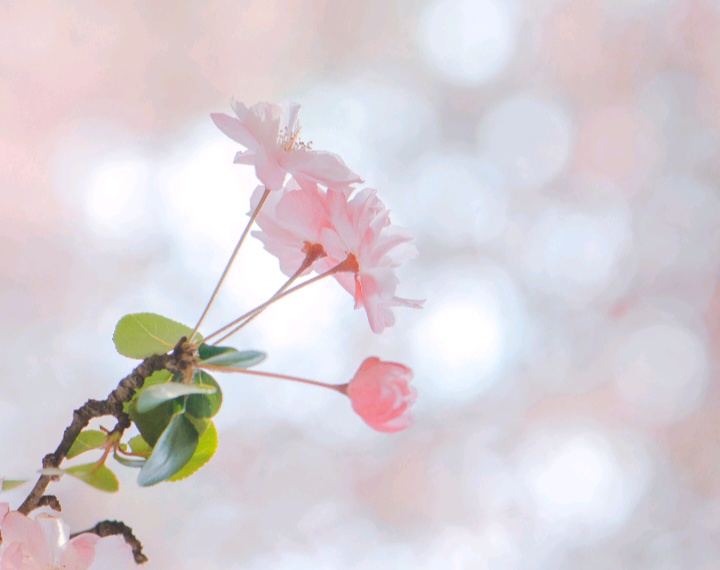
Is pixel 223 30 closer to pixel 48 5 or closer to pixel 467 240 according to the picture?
pixel 48 5

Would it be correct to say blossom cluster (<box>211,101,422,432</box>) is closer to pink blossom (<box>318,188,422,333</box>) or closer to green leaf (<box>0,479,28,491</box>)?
pink blossom (<box>318,188,422,333</box>)

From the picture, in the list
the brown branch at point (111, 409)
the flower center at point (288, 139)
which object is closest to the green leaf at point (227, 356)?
the brown branch at point (111, 409)

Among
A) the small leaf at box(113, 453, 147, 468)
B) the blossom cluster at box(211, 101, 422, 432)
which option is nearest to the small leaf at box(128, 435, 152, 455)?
the small leaf at box(113, 453, 147, 468)

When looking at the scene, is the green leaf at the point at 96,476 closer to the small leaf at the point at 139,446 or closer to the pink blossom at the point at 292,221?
the small leaf at the point at 139,446

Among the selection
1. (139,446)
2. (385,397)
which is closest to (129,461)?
(139,446)

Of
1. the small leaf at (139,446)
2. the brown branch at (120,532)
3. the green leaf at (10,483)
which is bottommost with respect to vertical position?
the brown branch at (120,532)

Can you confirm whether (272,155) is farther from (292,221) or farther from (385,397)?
(385,397)
